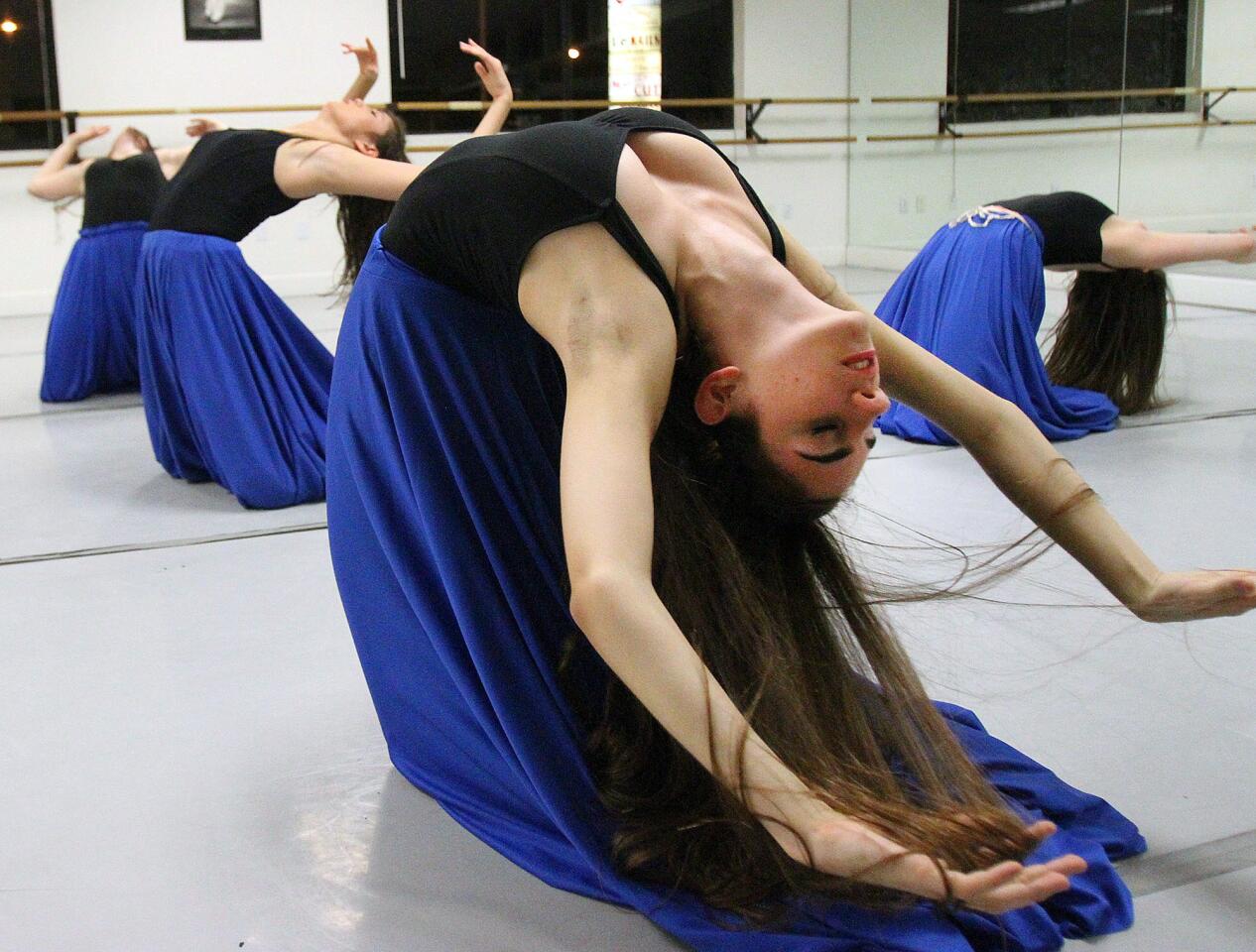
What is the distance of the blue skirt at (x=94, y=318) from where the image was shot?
4.62 metres

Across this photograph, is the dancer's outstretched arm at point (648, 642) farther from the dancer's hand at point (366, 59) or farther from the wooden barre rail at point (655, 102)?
the wooden barre rail at point (655, 102)

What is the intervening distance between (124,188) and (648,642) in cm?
422

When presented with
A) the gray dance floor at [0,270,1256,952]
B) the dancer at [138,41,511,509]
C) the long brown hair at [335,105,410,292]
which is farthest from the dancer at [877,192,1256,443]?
the long brown hair at [335,105,410,292]

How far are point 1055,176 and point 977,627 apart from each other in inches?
212

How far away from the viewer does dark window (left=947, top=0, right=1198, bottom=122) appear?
247 inches

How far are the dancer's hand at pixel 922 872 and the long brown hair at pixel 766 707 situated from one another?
0.34ft

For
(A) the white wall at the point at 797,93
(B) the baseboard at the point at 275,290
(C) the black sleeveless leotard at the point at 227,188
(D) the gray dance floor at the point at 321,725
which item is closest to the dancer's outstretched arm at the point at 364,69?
(C) the black sleeveless leotard at the point at 227,188

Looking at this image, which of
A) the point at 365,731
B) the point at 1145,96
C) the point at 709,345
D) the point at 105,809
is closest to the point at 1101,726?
the point at 709,345

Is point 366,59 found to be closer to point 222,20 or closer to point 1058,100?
point 222,20

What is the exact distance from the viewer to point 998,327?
3.61m

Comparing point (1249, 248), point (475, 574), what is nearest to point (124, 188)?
point (1249, 248)

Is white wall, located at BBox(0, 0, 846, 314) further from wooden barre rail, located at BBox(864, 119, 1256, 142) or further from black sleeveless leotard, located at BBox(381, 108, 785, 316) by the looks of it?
black sleeveless leotard, located at BBox(381, 108, 785, 316)

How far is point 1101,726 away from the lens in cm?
176

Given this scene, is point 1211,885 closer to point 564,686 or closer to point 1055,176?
point 564,686
